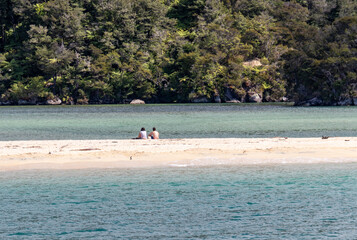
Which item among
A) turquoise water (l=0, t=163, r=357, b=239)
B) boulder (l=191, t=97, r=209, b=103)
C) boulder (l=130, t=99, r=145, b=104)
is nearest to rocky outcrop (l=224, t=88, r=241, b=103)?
boulder (l=191, t=97, r=209, b=103)

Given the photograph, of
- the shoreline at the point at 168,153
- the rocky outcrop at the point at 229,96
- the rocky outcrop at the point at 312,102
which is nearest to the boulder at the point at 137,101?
the rocky outcrop at the point at 229,96

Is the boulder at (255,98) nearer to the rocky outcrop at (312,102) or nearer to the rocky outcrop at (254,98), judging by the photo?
the rocky outcrop at (254,98)

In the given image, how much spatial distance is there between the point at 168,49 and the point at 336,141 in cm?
8725

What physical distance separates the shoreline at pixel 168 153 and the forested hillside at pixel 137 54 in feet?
248

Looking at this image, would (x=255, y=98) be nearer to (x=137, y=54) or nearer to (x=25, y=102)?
(x=137, y=54)

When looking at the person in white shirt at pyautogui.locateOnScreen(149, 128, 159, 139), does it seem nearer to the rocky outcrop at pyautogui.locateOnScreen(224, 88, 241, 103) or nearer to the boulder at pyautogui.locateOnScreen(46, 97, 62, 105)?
the rocky outcrop at pyautogui.locateOnScreen(224, 88, 241, 103)

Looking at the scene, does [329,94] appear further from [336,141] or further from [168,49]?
[336,141]

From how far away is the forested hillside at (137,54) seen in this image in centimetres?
10544

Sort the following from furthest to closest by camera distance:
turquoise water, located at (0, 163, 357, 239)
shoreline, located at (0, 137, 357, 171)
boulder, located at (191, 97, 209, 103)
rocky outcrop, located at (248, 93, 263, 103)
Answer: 1. rocky outcrop, located at (248, 93, 263, 103)
2. boulder, located at (191, 97, 209, 103)
3. shoreline, located at (0, 137, 357, 171)
4. turquoise water, located at (0, 163, 357, 239)

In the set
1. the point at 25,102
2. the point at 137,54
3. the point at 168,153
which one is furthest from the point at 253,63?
the point at 168,153

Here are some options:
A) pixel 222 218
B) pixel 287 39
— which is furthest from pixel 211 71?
pixel 222 218

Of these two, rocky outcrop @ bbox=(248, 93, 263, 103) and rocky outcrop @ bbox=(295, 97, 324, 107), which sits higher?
rocky outcrop @ bbox=(248, 93, 263, 103)

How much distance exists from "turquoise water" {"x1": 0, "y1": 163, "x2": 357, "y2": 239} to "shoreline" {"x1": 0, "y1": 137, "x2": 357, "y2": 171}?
145cm

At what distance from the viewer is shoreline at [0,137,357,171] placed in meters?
21.8
